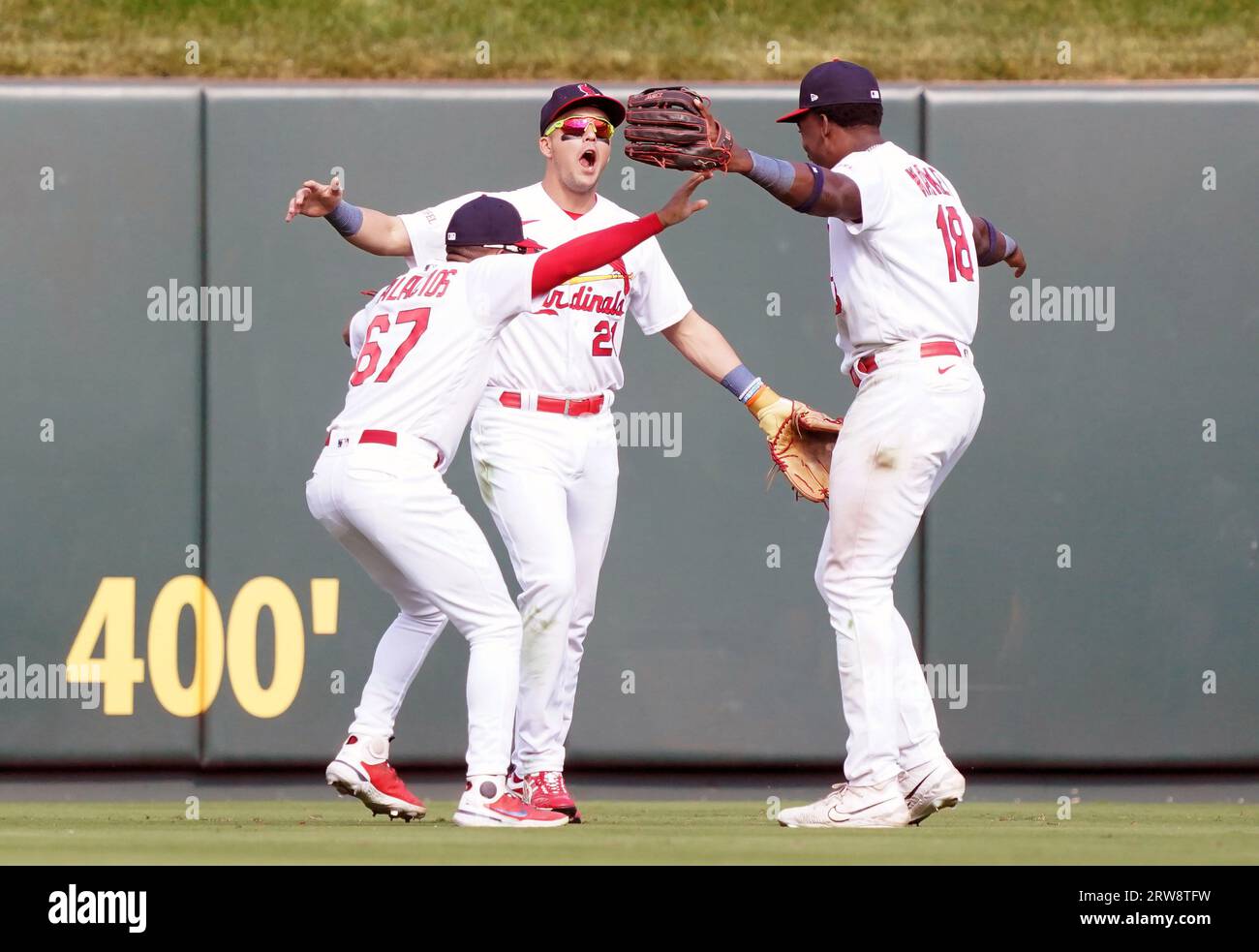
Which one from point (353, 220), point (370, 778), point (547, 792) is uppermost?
point (353, 220)

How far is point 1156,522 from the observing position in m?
6.23

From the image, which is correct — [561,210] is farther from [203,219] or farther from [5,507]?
[5,507]

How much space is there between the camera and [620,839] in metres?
4.09

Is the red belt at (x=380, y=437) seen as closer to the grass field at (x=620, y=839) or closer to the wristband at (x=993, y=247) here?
the grass field at (x=620, y=839)

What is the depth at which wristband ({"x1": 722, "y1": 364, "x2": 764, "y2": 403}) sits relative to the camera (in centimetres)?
512

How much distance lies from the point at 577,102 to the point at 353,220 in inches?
28.3

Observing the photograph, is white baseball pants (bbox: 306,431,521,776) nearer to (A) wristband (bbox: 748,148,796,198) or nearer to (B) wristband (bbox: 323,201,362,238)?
(B) wristband (bbox: 323,201,362,238)

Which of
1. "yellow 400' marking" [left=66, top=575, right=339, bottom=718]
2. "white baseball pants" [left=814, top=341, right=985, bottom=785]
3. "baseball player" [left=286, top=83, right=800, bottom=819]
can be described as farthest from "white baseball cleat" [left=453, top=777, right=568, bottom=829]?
"yellow 400' marking" [left=66, top=575, right=339, bottom=718]

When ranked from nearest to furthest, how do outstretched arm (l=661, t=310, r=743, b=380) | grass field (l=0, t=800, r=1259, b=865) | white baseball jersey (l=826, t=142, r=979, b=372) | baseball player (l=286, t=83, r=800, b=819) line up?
grass field (l=0, t=800, r=1259, b=865), white baseball jersey (l=826, t=142, r=979, b=372), baseball player (l=286, t=83, r=800, b=819), outstretched arm (l=661, t=310, r=743, b=380)

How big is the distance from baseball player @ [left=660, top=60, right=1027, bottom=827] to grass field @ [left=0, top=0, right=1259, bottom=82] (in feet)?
7.42

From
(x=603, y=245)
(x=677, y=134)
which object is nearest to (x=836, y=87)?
(x=677, y=134)

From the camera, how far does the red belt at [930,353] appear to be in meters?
4.53

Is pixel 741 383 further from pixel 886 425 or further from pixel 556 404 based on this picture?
pixel 886 425

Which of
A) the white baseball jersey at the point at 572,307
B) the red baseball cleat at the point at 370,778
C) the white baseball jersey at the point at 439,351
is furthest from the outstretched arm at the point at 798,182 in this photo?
the red baseball cleat at the point at 370,778
